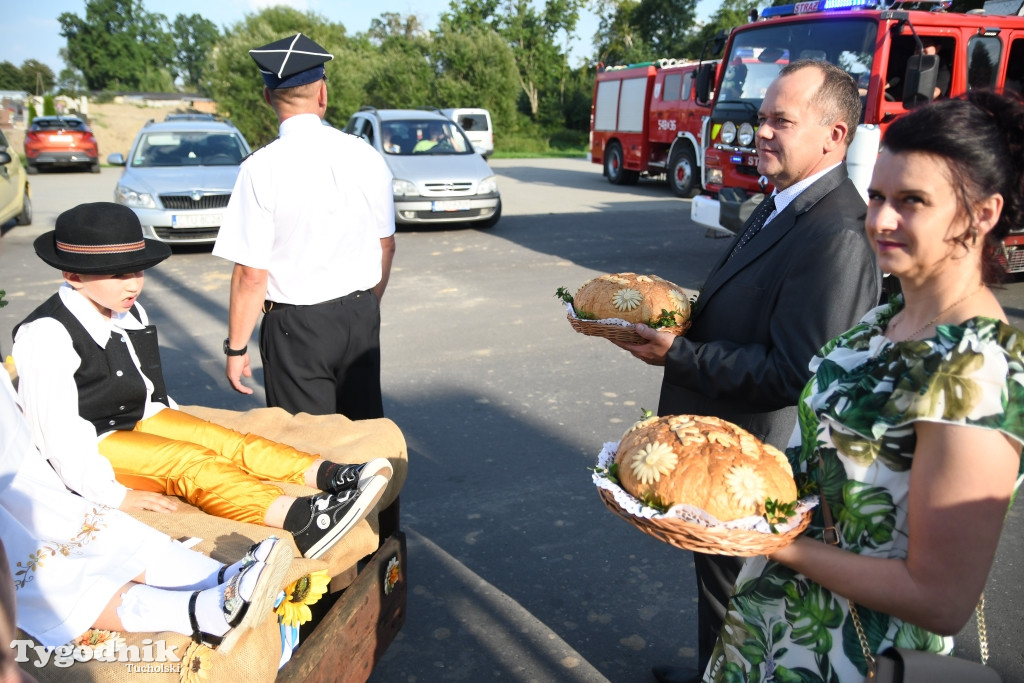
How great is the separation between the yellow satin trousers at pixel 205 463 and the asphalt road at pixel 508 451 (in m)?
0.90

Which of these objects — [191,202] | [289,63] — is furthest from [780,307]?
[191,202]

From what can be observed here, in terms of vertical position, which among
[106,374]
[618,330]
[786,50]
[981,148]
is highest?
[786,50]

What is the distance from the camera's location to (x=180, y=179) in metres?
11.2

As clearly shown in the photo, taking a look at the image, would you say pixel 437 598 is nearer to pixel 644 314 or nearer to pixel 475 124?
pixel 644 314

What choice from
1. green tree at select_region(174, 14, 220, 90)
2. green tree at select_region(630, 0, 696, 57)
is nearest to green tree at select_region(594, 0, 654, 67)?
green tree at select_region(630, 0, 696, 57)

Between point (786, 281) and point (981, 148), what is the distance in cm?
91

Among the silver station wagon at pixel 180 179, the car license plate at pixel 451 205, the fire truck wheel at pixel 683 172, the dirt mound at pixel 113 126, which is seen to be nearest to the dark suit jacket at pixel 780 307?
the silver station wagon at pixel 180 179

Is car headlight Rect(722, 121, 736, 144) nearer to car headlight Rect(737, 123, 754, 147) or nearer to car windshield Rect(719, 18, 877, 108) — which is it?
car headlight Rect(737, 123, 754, 147)

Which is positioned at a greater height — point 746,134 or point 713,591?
point 746,134

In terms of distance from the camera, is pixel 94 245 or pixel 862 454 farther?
pixel 94 245

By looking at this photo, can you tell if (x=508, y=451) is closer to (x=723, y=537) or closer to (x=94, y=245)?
(x=94, y=245)

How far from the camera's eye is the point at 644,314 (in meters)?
2.73

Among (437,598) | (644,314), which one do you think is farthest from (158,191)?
(644,314)

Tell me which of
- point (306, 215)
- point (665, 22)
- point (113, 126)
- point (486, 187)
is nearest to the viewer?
point (306, 215)
